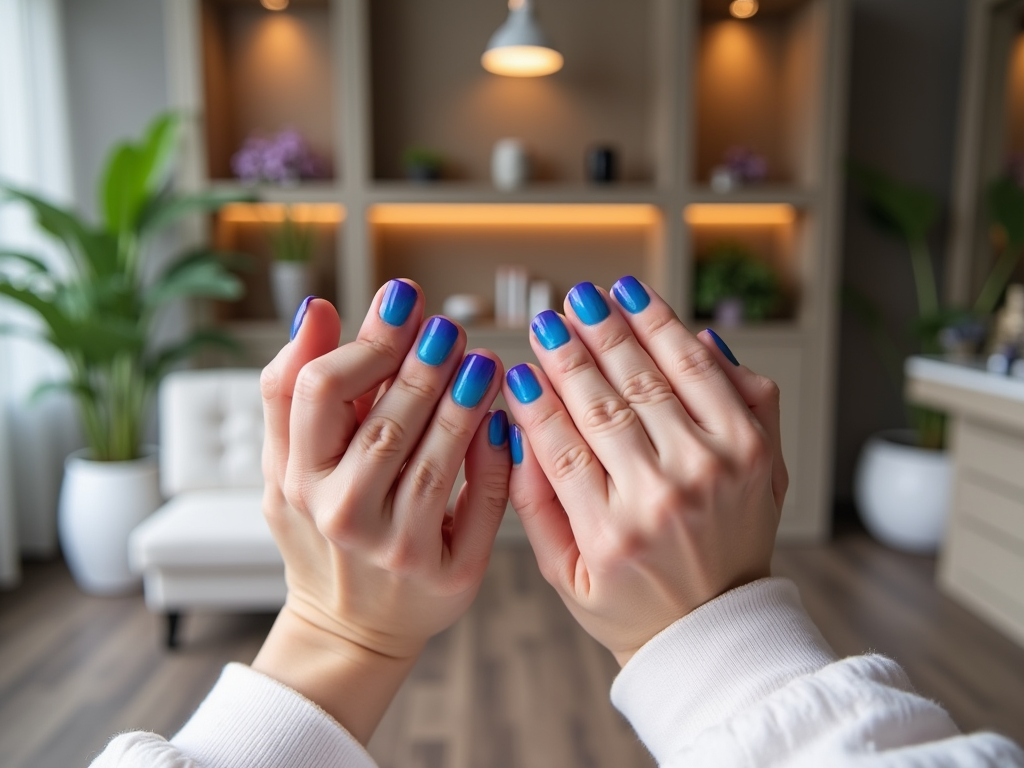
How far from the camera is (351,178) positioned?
3.20 meters

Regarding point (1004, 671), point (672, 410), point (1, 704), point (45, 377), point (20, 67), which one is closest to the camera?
point (672, 410)

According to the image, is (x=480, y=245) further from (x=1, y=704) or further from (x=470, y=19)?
(x=1, y=704)

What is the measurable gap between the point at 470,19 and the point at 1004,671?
3.45 metres

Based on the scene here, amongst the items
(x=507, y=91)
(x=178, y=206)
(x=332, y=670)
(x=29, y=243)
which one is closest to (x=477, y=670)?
(x=332, y=670)

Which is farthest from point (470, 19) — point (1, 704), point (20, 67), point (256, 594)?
point (1, 704)

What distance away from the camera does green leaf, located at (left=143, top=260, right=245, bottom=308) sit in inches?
101

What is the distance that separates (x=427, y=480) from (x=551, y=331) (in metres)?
0.14

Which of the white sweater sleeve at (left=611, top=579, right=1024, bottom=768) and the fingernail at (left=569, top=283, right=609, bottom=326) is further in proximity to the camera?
the fingernail at (left=569, top=283, right=609, bottom=326)

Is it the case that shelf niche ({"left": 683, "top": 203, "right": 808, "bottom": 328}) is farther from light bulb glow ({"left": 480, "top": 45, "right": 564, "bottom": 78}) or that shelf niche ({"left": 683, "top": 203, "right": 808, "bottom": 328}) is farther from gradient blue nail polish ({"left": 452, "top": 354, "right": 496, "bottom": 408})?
gradient blue nail polish ({"left": 452, "top": 354, "right": 496, "bottom": 408})

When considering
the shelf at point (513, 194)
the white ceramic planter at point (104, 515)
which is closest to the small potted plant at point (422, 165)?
the shelf at point (513, 194)

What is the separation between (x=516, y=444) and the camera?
22.7 inches

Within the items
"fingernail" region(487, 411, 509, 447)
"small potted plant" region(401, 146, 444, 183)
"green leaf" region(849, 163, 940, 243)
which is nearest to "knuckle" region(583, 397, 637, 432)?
"fingernail" region(487, 411, 509, 447)

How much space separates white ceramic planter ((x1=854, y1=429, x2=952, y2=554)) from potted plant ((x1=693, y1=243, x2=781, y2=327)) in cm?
89

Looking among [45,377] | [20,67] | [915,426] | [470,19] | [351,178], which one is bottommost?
[915,426]
